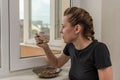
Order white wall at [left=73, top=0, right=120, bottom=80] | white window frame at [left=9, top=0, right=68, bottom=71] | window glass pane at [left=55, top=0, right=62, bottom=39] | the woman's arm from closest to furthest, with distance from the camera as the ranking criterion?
the woman's arm < white window frame at [left=9, top=0, right=68, bottom=71] < white wall at [left=73, top=0, right=120, bottom=80] < window glass pane at [left=55, top=0, right=62, bottom=39]

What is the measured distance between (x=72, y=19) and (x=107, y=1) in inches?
20.6

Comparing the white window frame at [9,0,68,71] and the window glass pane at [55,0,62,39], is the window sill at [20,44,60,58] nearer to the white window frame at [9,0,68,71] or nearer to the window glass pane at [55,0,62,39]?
the white window frame at [9,0,68,71]

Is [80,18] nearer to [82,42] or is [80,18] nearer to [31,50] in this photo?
[82,42]

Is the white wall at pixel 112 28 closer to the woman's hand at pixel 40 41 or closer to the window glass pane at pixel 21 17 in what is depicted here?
the woman's hand at pixel 40 41

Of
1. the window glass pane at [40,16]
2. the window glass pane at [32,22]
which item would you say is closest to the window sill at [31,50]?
the window glass pane at [32,22]

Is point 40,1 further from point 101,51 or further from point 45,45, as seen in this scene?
point 101,51

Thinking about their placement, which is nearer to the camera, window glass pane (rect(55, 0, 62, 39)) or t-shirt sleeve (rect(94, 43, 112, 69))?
t-shirt sleeve (rect(94, 43, 112, 69))

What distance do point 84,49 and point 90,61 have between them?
10 centimetres

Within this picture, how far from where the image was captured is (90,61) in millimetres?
1490

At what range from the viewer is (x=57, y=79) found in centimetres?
163

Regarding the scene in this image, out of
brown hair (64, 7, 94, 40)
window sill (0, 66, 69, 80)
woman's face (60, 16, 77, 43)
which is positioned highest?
brown hair (64, 7, 94, 40)

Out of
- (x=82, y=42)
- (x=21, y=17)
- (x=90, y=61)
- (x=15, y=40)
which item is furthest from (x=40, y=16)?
(x=90, y=61)

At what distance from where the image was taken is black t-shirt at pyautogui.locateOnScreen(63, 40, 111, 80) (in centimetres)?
144

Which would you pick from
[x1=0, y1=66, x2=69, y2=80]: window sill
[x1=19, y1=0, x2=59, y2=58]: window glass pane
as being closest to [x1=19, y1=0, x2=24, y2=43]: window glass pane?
[x1=19, y1=0, x2=59, y2=58]: window glass pane
